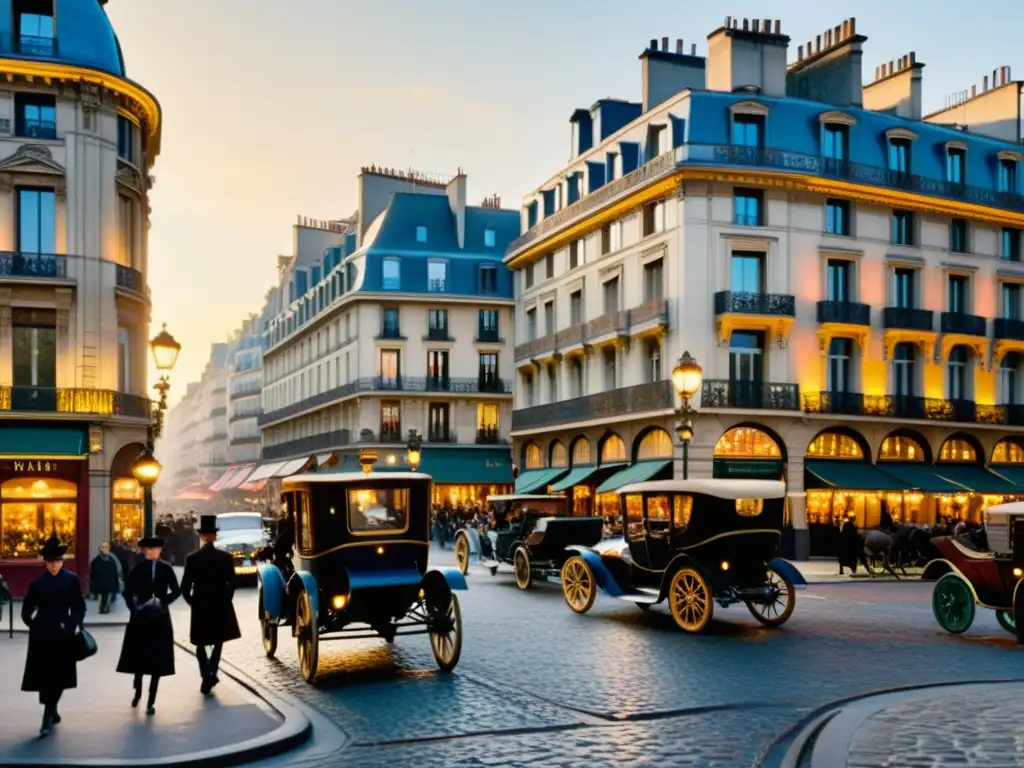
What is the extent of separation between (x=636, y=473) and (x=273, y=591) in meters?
23.2

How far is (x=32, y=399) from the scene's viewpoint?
82.4ft

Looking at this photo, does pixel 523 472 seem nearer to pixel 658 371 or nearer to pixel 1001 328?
pixel 658 371

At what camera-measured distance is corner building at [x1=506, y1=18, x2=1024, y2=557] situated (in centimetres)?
3347

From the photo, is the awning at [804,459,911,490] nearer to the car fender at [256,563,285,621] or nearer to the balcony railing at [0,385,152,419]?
the balcony railing at [0,385,152,419]


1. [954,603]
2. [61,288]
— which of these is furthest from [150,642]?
[61,288]

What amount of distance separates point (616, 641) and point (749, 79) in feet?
83.4

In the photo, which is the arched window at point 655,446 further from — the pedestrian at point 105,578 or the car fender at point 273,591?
the car fender at point 273,591

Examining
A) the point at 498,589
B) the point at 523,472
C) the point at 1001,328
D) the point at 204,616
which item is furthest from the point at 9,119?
the point at 1001,328

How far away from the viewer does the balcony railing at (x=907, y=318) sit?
35.0m

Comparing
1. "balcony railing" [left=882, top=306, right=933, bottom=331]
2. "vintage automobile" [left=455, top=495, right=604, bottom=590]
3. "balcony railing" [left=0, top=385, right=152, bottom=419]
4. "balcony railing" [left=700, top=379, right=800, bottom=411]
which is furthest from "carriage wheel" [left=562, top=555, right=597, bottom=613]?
"balcony railing" [left=882, top=306, right=933, bottom=331]

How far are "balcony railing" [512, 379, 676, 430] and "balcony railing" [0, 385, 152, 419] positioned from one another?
15638 mm

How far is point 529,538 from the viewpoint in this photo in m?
21.5

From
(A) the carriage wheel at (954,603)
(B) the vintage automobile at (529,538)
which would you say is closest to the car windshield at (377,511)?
(B) the vintage automobile at (529,538)

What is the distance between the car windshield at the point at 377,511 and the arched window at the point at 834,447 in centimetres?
2404
